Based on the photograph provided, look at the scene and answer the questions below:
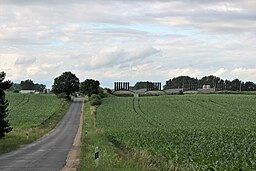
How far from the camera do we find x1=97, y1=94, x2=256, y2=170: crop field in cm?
2131

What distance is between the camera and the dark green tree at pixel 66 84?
483 feet

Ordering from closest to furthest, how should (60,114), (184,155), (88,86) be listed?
(184,155) → (60,114) → (88,86)

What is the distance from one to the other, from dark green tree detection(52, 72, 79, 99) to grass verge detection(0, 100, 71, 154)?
45550 millimetres

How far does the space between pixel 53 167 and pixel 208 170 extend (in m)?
9.37

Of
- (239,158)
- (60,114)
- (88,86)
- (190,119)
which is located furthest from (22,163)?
(88,86)

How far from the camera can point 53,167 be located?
24.6 metres

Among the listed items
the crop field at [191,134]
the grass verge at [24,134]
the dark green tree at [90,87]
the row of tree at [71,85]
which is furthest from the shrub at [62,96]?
the crop field at [191,134]

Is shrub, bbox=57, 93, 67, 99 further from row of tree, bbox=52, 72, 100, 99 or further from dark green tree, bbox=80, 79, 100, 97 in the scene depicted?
dark green tree, bbox=80, 79, 100, 97

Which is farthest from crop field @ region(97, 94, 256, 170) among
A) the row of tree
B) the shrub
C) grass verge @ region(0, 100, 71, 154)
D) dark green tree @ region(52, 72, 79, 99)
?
dark green tree @ region(52, 72, 79, 99)

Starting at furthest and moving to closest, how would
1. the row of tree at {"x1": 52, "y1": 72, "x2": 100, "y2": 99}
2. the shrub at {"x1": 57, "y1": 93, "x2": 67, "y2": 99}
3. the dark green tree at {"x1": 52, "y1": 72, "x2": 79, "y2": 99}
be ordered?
1. the row of tree at {"x1": 52, "y1": 72, "x2": 100, "y2": 99}
2. the dark green tree at {"x1": 52, "y1": 72, "x2": 79, "y2": 99}
3. the shrub at {"x1": 57, "y1": 93, "x2": 67, "y2": 99}

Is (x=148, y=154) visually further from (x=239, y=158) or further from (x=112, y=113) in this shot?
(x=112, y=113)

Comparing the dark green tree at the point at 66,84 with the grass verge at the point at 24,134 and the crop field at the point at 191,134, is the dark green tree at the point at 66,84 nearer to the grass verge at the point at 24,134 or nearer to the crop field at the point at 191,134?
the grass verge at the point at 24,134

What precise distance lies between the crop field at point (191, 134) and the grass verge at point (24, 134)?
730 centimetres

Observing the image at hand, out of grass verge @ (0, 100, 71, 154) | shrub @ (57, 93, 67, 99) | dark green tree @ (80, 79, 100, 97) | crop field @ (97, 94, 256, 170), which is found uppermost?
dark green tree @ (80, 79, 100, 97)
